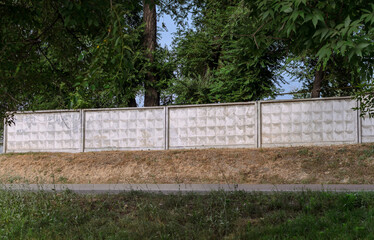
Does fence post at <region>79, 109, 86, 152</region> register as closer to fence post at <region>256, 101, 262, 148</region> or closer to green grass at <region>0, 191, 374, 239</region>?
fence post at <region>256, 101, 262, 148</region>

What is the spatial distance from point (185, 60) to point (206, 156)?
7.46 meters

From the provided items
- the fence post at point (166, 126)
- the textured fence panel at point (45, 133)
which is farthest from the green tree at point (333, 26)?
the textured fence panel at point (45, 133)

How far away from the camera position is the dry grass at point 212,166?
39.8 ft

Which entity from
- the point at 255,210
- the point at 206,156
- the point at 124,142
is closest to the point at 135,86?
the point at 124,142

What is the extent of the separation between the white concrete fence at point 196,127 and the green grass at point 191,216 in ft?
23.5

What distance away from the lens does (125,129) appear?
54.4 feet

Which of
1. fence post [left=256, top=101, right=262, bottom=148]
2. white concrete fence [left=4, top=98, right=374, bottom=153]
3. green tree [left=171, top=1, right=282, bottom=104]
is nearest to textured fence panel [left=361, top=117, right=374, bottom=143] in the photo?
white concrete fence [left=4, top=98, right=374, bottom=153]

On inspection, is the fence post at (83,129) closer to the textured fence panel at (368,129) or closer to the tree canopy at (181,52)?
the tree canopy at (181,52)

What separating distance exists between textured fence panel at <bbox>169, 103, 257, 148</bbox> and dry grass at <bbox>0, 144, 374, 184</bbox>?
0.91 metres

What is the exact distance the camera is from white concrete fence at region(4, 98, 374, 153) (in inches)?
561

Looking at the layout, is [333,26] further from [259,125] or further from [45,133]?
[45,133]

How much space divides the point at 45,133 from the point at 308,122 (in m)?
11.1

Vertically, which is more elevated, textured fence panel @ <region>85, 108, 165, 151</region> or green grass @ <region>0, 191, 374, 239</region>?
textured fence panel @ <region>85, 108, 165, 151</region>

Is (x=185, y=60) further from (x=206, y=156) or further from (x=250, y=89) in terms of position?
(x=206, y=156)
